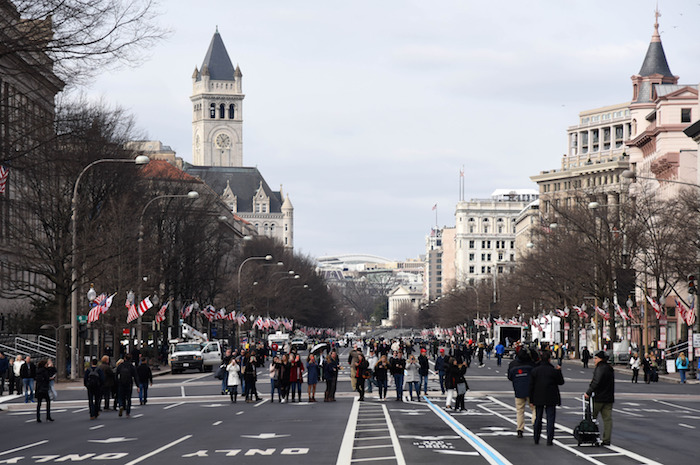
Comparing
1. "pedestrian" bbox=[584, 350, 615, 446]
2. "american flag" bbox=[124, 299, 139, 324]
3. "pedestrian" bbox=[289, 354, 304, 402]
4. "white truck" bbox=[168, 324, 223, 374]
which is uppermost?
"american flag" bbox=[124, 299, 139, 324]

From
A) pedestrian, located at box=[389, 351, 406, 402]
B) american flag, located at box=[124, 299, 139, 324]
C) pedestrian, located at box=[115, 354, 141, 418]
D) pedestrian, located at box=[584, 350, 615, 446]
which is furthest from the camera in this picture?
american flag, located at box=[124, 299, 139, 324]

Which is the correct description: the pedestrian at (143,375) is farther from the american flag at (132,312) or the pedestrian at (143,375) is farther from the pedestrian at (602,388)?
the pedestrian at (602,388)

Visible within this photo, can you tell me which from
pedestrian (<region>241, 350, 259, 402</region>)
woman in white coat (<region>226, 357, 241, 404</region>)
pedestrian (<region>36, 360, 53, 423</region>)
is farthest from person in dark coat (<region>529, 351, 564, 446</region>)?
pedestrian (<region>241, 350, 259, 402</region>)

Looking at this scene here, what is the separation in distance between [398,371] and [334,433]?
14.5 m

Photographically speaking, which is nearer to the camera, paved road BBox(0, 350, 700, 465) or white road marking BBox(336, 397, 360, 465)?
white road marking BBox(336, 397, 360, 465)

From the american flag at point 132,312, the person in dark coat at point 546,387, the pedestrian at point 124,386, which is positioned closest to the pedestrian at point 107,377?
the pedestrian at point 124,386

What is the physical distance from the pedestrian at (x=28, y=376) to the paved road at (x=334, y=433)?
469 millimetres

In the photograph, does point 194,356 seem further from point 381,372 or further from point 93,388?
point 93,388

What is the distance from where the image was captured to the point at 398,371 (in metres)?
40.0

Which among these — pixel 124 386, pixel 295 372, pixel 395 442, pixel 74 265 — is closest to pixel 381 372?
pixel 295 372

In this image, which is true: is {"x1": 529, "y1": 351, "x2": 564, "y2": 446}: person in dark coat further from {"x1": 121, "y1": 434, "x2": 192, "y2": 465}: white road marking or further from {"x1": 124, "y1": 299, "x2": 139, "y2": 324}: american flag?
{"x1": 124, "y1": 299, "x2": 139, "y2": 324}: american flag

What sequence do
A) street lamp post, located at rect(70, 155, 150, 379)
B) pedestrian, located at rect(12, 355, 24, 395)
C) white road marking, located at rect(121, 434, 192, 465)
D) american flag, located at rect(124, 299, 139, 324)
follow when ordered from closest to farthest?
white road marking, located at rect(121, 434, 192, 465), pedestrian, located at rect(12, 355, 24, 395), street lamp post, located at rect(70, 155, 150, 379), american flag, located at rect(124, 299, 139, 324)

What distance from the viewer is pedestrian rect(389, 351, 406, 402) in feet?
131

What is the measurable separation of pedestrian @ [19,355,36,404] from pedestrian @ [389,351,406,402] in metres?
12.3
